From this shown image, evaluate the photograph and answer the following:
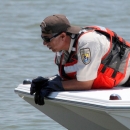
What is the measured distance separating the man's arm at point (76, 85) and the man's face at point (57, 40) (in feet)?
0.82

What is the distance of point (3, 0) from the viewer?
14008 mm

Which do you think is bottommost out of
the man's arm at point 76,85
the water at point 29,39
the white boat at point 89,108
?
the water at point 29,39

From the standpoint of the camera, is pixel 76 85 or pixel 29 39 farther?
pixel 29 39

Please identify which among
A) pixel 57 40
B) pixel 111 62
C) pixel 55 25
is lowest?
pixel 111 62

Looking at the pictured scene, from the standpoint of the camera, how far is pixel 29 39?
9.98 metres

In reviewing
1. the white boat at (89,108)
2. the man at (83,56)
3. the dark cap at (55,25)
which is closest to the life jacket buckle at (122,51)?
the man at (83,56)

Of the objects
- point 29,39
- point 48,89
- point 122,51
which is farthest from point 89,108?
point 29,39

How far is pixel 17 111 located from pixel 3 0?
24.5 feet

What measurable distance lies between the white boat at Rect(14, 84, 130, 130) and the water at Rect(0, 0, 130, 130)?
1.09m

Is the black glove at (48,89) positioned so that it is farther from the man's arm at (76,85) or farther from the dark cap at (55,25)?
the dark cap at (55,25)

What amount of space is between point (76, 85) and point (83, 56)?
10.2 inches

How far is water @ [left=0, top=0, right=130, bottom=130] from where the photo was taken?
6648mm

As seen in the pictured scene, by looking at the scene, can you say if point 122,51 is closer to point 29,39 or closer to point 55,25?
point 55,25

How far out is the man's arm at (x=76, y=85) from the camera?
16.3 feet
